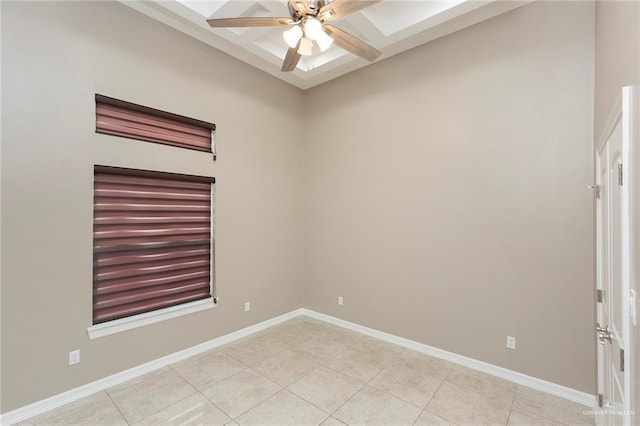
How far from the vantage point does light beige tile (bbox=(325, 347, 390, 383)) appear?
2881mm

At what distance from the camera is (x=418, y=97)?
342 cm

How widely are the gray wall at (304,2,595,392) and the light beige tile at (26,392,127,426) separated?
2.73m

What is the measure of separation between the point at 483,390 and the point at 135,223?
373cm

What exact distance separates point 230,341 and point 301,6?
363 centimetres

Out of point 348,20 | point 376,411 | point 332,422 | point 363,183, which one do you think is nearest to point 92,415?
point 332,422

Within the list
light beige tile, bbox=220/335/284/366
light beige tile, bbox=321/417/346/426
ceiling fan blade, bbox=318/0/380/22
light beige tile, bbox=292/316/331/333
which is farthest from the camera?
light beige tile, bbox=292/316/331/333

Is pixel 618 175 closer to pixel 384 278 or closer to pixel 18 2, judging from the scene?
pixel 384 278

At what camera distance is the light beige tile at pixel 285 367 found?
2.82 metres

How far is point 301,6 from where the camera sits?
1.89 meters

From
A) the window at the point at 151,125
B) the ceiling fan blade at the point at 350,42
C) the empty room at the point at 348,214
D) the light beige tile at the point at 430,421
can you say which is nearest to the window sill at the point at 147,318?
the empty room at the point at 348,214

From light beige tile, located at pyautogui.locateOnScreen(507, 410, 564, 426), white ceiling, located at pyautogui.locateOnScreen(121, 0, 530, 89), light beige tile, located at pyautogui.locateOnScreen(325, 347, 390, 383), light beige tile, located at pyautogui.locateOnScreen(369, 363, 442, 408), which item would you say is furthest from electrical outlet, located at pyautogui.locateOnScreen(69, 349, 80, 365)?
light beige tile, located at pyautogui.locateOnScreen(507, 410, 564, 426)

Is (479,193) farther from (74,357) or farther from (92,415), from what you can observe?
(74,357)

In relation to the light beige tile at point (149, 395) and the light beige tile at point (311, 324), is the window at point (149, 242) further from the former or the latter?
the light beige tile at point (311, 324)

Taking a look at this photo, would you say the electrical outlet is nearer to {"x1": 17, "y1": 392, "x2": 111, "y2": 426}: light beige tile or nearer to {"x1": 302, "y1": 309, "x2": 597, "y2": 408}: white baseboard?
{"x1": 17, "y1": 392, "x2": 111, "y2": 426}: light beige tile
